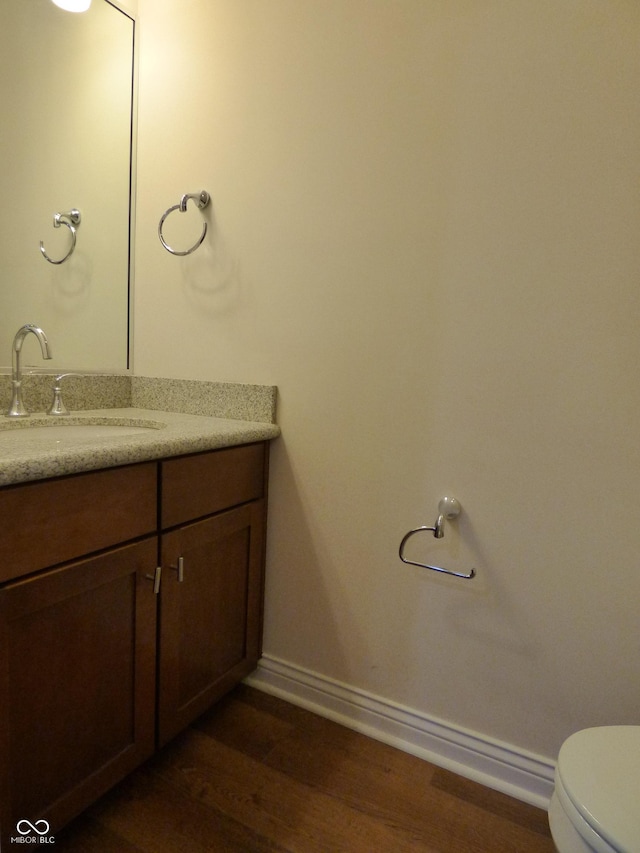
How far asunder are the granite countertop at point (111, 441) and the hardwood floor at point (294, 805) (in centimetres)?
81

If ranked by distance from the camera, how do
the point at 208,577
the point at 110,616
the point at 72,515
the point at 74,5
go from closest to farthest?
the point at 72,515 → the point at 110,616 → the point at 208,577 → the point at 74,5

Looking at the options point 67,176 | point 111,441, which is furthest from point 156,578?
point 67,176

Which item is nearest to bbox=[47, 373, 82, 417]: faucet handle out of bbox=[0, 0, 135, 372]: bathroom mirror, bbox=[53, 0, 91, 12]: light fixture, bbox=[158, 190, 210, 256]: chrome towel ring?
bbox=[0, 0, 135, 372]: bathroom mirror

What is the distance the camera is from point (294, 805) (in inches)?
44.8

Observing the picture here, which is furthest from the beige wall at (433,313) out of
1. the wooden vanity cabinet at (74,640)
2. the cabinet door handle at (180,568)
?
the wooden vanity cabinet at (74,640)

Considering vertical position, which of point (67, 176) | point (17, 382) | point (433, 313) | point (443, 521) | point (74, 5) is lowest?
point (443, 521)

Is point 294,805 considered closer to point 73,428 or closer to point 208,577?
point 208,577

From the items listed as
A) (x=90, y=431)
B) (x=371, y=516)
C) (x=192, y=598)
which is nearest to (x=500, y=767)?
(x=371, y=516)

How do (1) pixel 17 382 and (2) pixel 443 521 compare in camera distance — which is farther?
(1) pixel 17 382

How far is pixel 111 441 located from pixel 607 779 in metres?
1.05

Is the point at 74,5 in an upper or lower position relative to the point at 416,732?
upper

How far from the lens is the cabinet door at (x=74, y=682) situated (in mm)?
838

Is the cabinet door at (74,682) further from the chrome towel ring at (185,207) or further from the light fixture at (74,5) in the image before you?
the light fixture at (74,5)

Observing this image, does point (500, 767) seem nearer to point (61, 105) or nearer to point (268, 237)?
point (268, 237)
